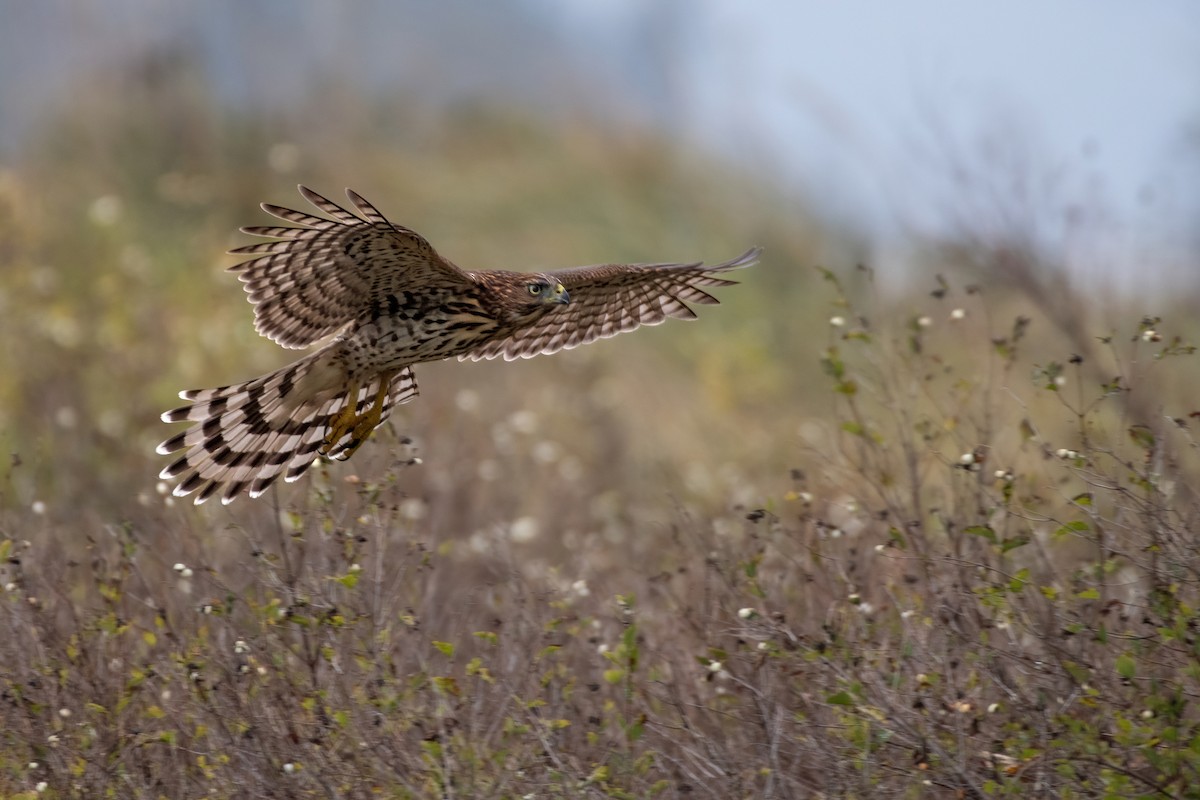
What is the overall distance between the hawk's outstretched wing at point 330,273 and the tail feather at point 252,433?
189mm

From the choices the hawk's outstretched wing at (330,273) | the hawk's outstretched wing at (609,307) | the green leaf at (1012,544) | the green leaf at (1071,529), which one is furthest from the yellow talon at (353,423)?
the green leaf at (1071,529)

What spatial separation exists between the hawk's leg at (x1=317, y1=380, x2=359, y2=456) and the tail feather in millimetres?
23

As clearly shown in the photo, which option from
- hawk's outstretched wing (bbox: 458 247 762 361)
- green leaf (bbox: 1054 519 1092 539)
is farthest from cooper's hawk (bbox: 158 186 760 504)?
green leaf (bbox: 1054 519 1092 539)

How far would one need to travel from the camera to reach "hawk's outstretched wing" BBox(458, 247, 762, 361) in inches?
274

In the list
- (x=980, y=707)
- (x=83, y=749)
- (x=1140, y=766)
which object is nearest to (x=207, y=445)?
(x=83, y=749)

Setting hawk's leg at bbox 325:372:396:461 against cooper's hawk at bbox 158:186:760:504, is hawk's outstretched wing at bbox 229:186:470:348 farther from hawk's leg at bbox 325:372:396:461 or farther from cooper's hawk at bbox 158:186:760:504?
hawk's leg at bbox 325:372:396:461

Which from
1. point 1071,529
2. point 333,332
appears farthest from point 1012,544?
point 333,332

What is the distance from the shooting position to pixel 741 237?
59.3ft

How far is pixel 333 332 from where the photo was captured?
6.30 m

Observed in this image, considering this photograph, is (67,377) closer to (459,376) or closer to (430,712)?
(459,376)

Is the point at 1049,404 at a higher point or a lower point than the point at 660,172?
lower

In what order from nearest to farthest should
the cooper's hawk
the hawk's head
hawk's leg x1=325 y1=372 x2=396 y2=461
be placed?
the cooper's hawk, hawk's leg x1=325 y1=372 x2=396 y2=461, the hawk's head

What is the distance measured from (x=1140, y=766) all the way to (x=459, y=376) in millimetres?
7441

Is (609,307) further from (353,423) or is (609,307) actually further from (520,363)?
(520,363)
